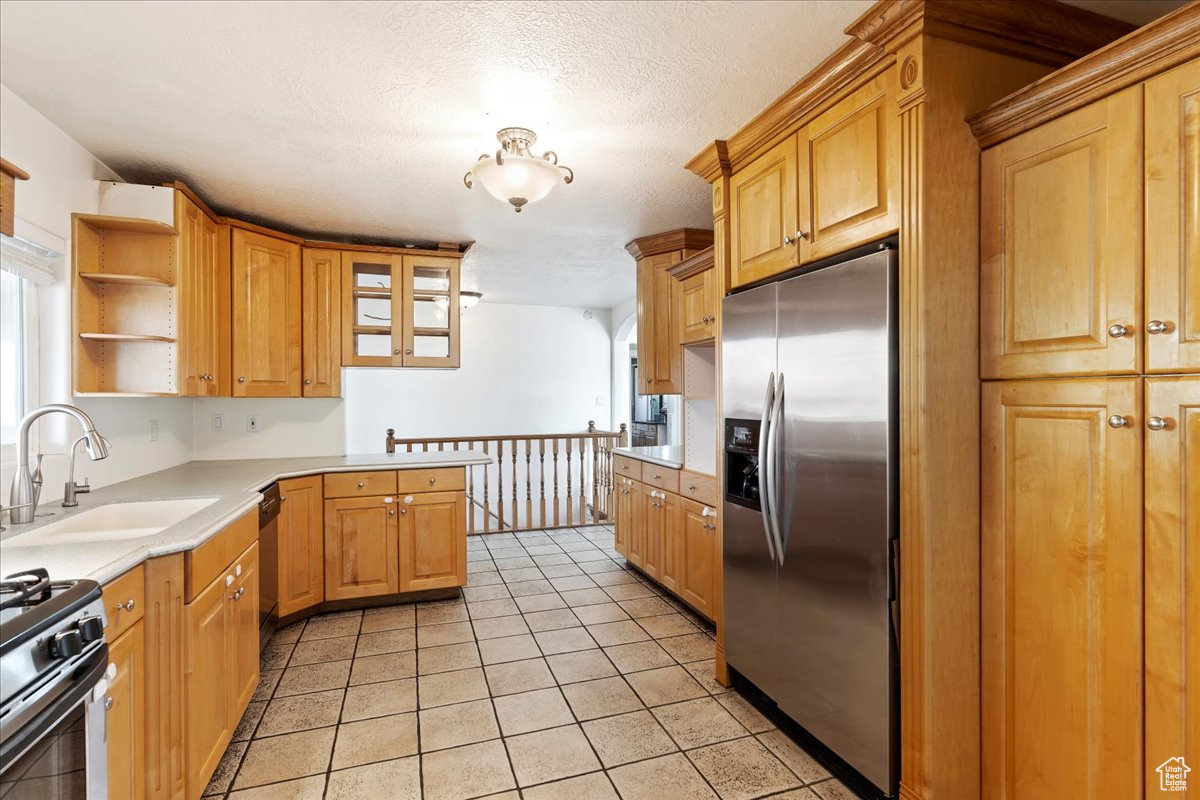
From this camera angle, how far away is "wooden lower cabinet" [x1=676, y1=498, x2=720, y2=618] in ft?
10.0

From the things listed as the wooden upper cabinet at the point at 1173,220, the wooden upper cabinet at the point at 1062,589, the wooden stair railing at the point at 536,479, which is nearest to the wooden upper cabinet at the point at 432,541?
the wooden stair railing at the point at 536,479

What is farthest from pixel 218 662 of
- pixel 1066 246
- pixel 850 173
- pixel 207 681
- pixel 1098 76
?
pixel 1098 76

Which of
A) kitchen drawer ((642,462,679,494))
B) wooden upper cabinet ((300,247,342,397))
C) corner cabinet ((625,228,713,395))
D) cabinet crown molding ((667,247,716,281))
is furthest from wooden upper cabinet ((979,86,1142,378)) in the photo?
wooden upper cabinet ((300,247,342,397))

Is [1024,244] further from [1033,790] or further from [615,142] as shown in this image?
[615,142]

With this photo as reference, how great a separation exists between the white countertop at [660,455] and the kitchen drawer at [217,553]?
2.17 meters

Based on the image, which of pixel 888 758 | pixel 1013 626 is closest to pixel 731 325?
pixel 1013 626

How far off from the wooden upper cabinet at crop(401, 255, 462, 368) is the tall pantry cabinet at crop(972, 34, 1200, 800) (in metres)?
3.27

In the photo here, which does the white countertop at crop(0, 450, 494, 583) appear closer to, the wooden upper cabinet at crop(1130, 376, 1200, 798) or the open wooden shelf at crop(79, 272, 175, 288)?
the open wooden shelf at crop(79, 272, 175, 288)

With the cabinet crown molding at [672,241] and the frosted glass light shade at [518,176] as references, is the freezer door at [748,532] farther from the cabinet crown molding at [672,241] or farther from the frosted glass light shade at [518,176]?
the cabinet crown molding at [672,241]

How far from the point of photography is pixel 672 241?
3.89 metres

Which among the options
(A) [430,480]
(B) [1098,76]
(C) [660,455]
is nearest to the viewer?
(B) [1098,76]

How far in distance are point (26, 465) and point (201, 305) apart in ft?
4.83

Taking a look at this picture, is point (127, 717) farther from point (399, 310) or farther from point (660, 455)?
point (660, 455)

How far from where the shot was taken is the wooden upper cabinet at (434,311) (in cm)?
404
